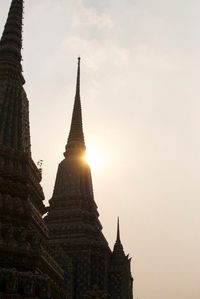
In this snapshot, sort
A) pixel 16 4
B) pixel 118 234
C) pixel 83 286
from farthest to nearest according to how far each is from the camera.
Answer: pixel 118 234 < pixel 83 286 < pixel 16 4

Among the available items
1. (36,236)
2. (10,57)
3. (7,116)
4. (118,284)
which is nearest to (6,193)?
(36,236)

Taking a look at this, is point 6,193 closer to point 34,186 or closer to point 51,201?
point 34,186

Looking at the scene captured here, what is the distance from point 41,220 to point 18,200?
3748 millimetres

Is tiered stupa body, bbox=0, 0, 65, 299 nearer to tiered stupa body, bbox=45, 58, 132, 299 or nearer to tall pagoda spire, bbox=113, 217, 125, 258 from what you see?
tiered stupa body, bbox=45, 58, 132, 299

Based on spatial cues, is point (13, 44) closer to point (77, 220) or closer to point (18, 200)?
point (18, 200)

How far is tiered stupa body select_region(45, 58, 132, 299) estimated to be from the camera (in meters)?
57.5

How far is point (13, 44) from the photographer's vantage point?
48.6m

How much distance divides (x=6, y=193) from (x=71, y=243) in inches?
938

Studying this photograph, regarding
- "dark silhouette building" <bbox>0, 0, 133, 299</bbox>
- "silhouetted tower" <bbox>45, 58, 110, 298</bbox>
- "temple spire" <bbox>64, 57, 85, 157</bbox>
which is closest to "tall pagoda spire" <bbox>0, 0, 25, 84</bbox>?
"dark silhouette building" <bbox>0, 0, 133, 299</bbox>

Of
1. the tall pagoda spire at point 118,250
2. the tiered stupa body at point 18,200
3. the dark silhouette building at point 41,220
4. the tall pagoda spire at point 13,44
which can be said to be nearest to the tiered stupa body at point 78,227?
the dark silhouette building at point 41,220

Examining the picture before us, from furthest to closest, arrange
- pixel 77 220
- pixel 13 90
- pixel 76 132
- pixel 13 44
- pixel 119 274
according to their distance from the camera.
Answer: pixel 76 132 → pixel 77 220 → pixel 119 274 → pixel 13 44 → pixel 13 90

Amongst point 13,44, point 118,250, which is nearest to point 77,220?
point 118,250

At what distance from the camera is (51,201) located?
66.2m

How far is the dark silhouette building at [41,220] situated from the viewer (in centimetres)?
3312
